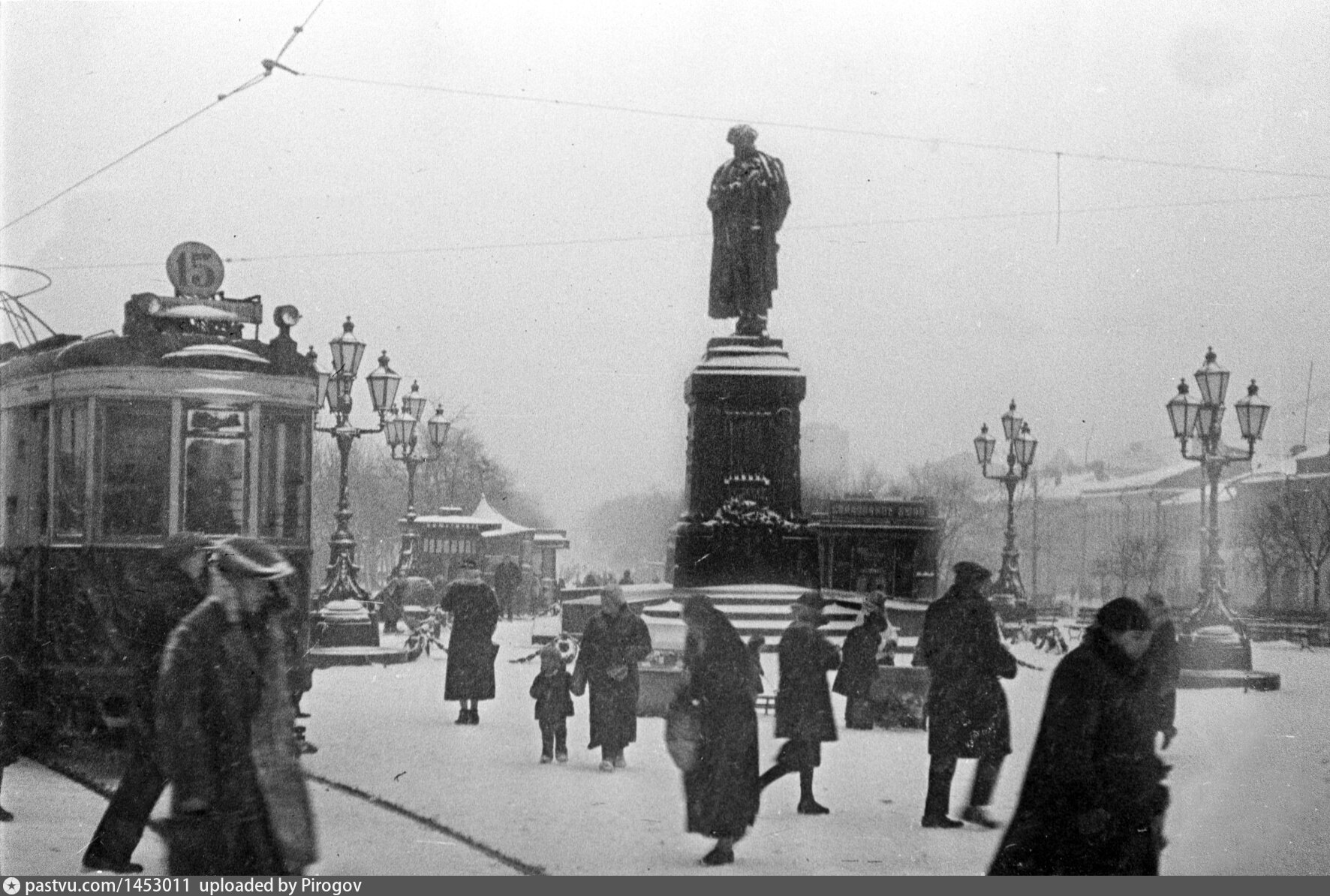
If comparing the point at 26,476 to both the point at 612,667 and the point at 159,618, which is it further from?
the point at 612,667

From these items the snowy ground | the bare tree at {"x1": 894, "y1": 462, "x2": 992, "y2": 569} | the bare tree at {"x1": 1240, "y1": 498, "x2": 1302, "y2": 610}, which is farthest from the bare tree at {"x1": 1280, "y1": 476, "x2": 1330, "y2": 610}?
the bare tree at {"x1": 894, "y1": 462, "x2": 992, "y2": 569}

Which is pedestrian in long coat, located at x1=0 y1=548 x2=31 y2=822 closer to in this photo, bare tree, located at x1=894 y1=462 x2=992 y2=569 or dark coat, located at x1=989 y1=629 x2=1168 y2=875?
dark coat, located at x1=989 y1=629 x2=1168 y2=875

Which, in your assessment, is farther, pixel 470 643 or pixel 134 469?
pixel 470 643

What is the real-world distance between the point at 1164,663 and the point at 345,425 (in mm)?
6387

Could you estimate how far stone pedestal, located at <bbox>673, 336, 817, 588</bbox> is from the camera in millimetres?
10539

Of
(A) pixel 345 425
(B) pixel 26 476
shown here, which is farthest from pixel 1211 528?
(B) pixel 26 476

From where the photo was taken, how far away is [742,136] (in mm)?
9742

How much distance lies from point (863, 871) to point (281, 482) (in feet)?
12.6

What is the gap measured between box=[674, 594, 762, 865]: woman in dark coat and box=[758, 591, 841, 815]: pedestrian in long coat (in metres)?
0.61

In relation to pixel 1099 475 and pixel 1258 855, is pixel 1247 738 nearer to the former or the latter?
pixel 1258 855

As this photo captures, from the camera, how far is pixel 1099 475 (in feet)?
52.9

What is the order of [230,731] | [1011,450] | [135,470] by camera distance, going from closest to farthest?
1. [230,731]
2. [135,470]
3. [1011,450]

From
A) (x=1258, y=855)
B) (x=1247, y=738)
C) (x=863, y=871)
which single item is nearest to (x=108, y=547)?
(x=863, y=871)

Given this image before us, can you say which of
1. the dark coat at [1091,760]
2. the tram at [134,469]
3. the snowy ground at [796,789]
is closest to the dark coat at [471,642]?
the snowy ground at [796,789]
